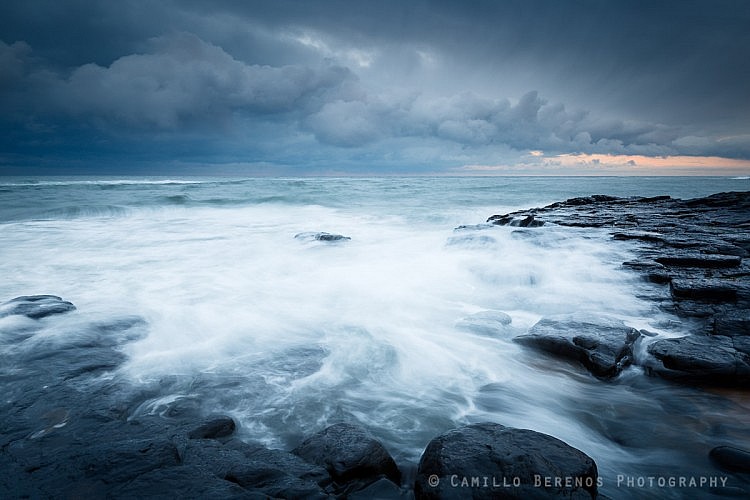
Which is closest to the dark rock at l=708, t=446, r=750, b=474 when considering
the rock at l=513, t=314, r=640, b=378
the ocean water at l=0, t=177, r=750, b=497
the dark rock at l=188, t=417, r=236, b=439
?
the ocean water at l=0, t=177, r=750, b=497

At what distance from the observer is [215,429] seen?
2832 mm

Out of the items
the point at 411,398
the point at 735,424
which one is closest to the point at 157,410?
the point at 411,398

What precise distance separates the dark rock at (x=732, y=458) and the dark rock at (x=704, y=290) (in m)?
3.08

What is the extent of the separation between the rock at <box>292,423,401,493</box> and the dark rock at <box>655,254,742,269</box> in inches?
257

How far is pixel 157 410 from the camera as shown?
10.7ft

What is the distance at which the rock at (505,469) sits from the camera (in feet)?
6.61

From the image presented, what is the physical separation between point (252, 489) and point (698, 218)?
13718mm

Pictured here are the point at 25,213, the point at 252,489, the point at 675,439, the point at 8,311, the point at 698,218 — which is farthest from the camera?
the point at 25,213

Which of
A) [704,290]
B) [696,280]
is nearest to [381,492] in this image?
[704,290]

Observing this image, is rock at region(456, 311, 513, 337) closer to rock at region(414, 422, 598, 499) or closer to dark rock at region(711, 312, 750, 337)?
dark rock at region(711, 312, 750, 337)

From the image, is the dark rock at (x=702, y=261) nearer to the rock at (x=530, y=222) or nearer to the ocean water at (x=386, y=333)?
the ocean water at (x=386, y=333)

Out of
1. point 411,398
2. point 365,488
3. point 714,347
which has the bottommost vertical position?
point 411,398

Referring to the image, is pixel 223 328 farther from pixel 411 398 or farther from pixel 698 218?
pixel 698 218

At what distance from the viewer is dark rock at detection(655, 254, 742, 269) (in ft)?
20.3
